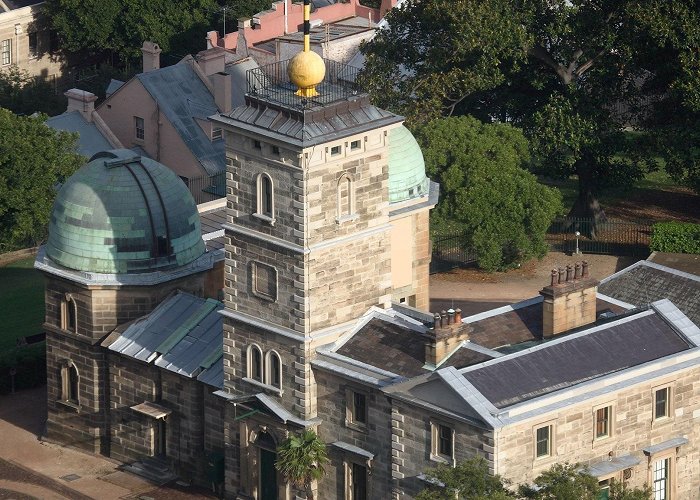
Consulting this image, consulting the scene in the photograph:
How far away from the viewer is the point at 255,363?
344 ft

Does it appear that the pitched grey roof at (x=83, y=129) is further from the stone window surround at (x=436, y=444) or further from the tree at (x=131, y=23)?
the stone window surround at (x=436, y=444)

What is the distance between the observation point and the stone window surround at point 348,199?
333 ft

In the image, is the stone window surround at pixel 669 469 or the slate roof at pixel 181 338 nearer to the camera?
the stone window surround at pixel 669 469

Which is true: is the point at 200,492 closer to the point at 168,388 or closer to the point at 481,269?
the point at 168,388

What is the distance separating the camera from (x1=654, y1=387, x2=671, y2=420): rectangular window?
10081cm

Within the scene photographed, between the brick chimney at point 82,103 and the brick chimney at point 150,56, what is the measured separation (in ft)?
20.7

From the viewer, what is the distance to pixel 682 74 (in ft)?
438

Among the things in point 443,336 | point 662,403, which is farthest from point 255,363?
point 662,403

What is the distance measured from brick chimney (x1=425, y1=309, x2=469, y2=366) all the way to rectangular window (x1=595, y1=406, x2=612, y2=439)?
255 inches

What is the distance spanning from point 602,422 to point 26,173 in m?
46.4

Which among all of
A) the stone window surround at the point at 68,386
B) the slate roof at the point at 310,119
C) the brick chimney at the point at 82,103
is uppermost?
the slate roof at the point at 310,119

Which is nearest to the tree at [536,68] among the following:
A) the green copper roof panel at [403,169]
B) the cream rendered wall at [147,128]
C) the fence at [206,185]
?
the fence at [206,185]

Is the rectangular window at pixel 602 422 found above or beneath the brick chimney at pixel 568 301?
beneath

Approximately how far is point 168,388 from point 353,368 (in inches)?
486
